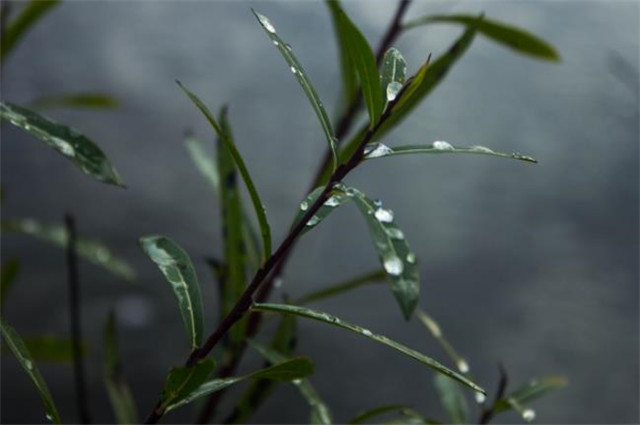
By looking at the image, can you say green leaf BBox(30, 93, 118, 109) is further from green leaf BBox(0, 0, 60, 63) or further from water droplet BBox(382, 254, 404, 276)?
water droplet BBox(382, 254, 404, 276)

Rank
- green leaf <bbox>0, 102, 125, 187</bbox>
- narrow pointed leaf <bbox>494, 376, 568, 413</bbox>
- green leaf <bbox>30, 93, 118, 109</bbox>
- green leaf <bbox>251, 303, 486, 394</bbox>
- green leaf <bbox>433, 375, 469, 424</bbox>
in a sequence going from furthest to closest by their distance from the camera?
green leaf <bbox>30, 93, 118, 109</bbox> < green leaf <bbox>433, 375, 469, 424</bbox> < narrow pointed leaf <bbox>494, 376, 568, 413</bbox> < green leaf <bbox>0, 102, 125, 187</bbox> < green leaf <bbox>251, 303, 486, 394</bbox>

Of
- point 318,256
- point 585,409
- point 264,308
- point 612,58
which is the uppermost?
point 264,308

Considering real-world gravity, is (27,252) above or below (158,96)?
below

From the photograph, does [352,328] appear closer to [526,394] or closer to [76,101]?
[526,394]

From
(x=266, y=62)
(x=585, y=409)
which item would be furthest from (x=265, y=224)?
(x=266, y=62)

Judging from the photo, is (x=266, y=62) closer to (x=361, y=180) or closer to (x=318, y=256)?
(x=361, y=180)

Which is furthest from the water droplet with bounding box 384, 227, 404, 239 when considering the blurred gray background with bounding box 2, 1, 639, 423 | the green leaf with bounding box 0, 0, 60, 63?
the blurred gray background with bounding box 2, 1, 639, 423
